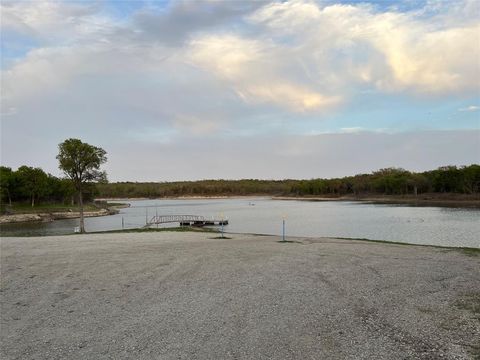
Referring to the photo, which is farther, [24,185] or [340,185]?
[340,185]

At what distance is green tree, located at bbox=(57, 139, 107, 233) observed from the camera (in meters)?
37.2

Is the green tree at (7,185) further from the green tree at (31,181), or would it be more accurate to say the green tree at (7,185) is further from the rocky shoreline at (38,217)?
the rocky shoreline at (38,217)

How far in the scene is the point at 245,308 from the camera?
9.04m

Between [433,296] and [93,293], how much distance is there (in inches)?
321

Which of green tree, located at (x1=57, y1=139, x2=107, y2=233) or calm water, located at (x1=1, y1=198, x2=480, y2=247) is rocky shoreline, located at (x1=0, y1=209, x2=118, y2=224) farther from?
green tree, located at (x1=57, y1=139, x2=107, y2=233)

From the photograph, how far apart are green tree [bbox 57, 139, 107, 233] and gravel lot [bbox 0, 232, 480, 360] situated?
22806 millimetres

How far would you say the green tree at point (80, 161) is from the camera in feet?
122

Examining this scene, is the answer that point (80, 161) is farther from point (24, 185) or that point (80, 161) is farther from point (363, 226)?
point (24, 185)

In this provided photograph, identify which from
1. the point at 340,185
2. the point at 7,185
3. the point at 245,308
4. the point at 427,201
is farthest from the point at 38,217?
the point at 340,185

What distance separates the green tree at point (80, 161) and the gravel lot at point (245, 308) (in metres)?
22.8

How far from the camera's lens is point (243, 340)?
7.13 metres

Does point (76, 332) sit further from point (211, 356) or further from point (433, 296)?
point (433, 296)

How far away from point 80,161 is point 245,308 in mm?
32361

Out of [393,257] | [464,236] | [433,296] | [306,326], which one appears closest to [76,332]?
[306,326]
